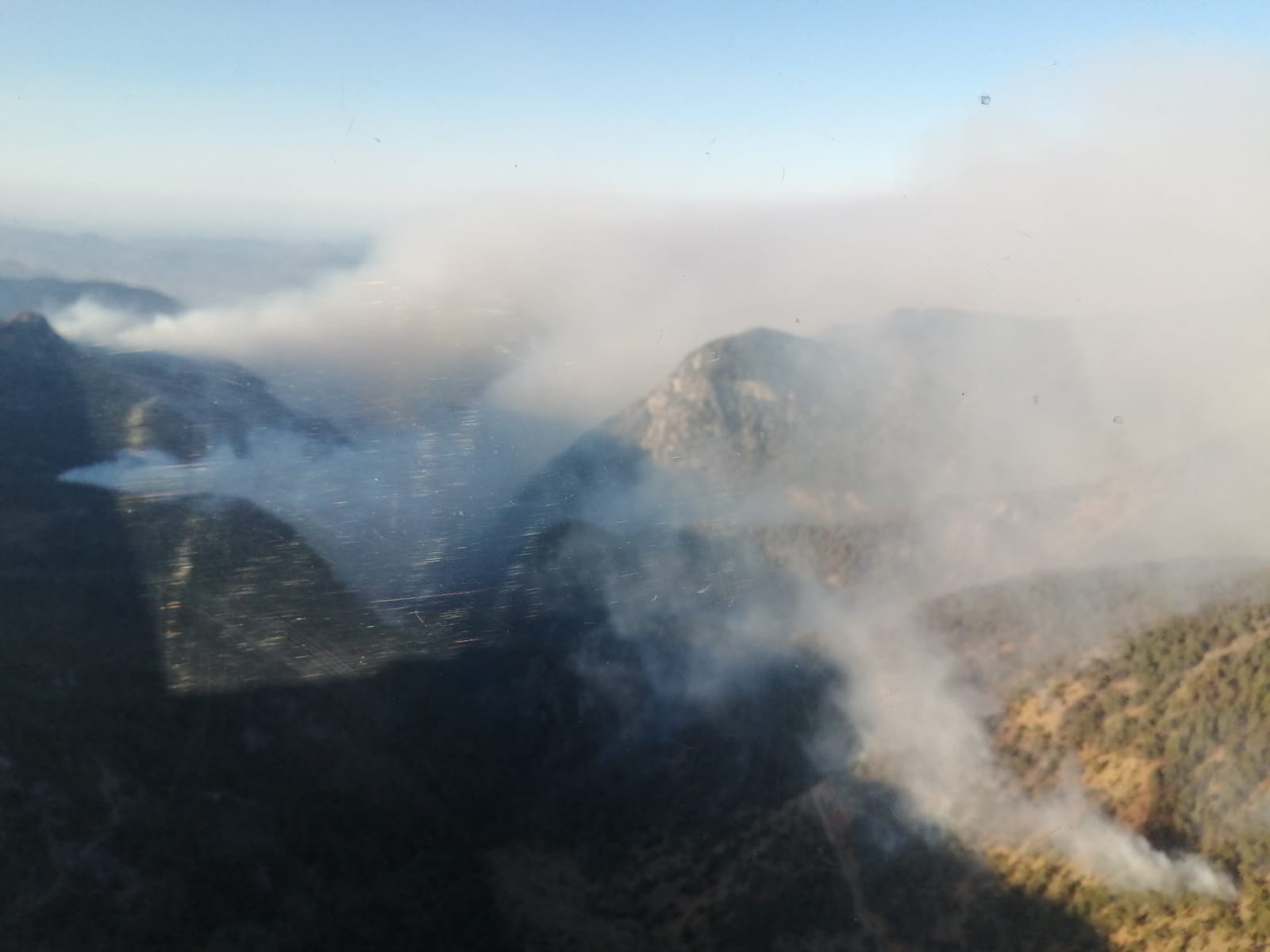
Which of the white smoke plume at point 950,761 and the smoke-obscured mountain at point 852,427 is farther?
the smoke-obscured mountain at point 852,427

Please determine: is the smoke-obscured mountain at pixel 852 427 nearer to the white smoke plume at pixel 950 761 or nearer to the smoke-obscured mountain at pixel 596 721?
the smoke-obscured mountain at pixel 596 721

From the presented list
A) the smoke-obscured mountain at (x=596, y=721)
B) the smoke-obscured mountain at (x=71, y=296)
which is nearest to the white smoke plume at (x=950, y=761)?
the smoke-obscured mountain at (x=596, y=721)

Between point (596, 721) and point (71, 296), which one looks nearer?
point (596, 721)

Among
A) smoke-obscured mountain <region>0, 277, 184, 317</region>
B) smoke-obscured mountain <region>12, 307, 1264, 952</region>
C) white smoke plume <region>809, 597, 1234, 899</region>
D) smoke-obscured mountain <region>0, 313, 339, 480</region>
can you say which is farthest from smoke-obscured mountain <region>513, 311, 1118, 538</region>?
smoke-obscured mountain <region>0, 277, 184, 317</region>

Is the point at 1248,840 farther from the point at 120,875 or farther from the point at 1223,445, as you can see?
the point at 120,875

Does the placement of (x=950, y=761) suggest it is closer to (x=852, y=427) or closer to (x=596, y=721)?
(x=596, y=721)

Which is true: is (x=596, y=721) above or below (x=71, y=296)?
below

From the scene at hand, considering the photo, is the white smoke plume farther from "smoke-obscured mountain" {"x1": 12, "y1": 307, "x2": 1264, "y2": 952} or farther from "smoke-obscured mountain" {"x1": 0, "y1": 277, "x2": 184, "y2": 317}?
"smoke-obscured mountain" {"x1": 0, "y1": 277, "x2": 184, "y2": 317}

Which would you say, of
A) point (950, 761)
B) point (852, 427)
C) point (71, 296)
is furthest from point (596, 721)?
point (71, 296)
